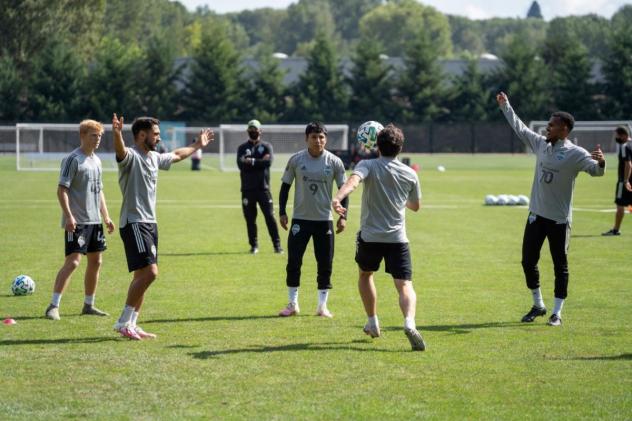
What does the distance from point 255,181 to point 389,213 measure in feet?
28.1

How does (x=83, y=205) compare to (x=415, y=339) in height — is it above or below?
above

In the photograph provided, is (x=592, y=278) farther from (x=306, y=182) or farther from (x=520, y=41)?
(x=520, y=41)

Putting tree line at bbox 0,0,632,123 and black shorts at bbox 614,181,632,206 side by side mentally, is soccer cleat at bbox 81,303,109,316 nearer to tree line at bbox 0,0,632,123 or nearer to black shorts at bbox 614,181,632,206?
black shorts at bbox 614,181,632,206

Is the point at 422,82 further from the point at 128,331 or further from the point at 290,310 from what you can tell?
the point at 128,331

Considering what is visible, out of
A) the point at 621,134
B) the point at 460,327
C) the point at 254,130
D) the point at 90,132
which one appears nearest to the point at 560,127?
the point at 460,327

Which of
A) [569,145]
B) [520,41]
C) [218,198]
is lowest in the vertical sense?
[218,198]

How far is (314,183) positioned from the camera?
11727mm

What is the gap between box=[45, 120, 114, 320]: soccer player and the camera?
1085cm

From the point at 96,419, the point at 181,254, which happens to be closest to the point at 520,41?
the point at 181,254

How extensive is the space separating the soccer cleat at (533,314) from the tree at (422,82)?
64812 mm

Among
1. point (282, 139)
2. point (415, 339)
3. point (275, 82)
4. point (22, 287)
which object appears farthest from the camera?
point (275, 82)

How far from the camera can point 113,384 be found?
8078mm

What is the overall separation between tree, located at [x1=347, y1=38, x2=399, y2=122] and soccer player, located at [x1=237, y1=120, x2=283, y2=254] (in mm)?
58208

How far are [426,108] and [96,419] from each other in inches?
2760
